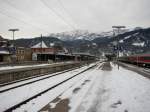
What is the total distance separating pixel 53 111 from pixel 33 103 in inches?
67.1

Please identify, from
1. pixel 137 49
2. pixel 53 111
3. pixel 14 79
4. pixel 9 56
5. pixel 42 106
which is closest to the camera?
pixel 53 111

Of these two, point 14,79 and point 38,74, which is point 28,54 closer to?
point 38,74

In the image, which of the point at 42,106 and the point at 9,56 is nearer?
the point at 42,106

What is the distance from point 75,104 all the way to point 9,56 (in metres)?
64.4

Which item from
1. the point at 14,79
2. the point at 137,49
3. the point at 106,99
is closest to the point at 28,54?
the point at 14,79

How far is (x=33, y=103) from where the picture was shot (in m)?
9.56

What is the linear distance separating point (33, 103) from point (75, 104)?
199 cm

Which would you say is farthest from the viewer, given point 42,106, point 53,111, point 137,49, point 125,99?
point 137,49

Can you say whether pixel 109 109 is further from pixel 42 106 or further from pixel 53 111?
pixel 42 106

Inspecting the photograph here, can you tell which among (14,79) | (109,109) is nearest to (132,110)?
(109,109)

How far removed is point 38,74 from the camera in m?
25.7

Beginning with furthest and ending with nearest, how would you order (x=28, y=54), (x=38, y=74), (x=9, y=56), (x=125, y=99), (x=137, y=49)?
(x=137, y=49) < (x=28, y=54) < (x=9, y=56) < (x=38, y=74) < (x=125, y=99)

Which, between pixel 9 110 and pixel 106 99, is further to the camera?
pixel 106 99

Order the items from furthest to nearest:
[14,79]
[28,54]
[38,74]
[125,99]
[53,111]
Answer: [28,54] → [38,74] → [14,79] → [125,99] → [53,111]
